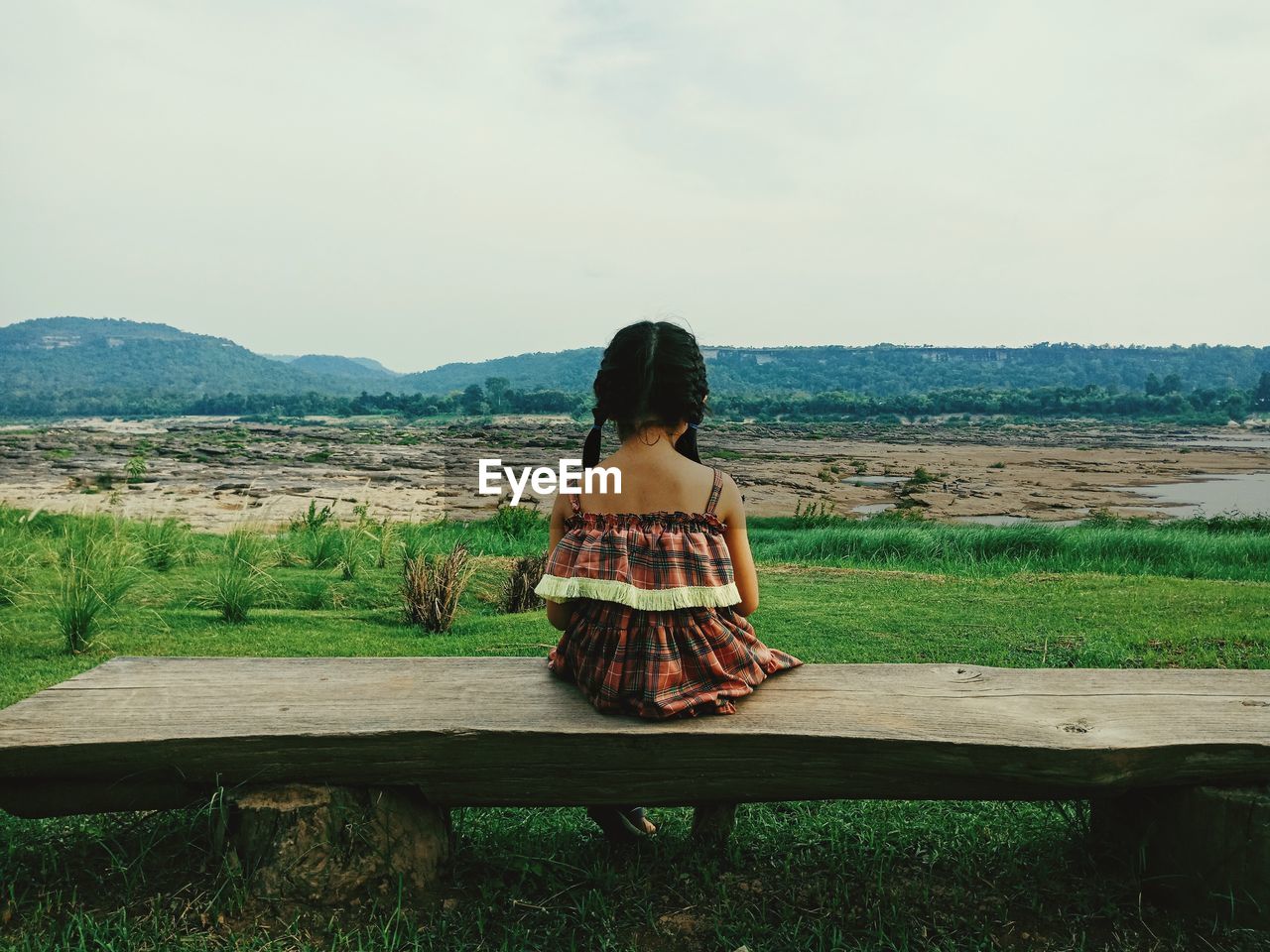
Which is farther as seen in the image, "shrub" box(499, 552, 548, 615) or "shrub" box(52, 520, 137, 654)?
"shrub" box(499, 552, 548, 615)

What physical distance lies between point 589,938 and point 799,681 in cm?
93

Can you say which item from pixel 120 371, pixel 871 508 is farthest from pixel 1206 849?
pixel 120 371

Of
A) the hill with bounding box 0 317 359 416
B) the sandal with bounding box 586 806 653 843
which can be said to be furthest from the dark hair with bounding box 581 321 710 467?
the hill with bounding box 0 317 359 416

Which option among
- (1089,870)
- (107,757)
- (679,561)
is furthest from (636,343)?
(1089,870)

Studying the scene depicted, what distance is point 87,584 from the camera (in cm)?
601

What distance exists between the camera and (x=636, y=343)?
2570 mm

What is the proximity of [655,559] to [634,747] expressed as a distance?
500 millimetres

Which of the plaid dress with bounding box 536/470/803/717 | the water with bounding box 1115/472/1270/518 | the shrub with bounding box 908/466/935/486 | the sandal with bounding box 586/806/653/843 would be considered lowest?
the water with bounding box 1115/472/1270/518

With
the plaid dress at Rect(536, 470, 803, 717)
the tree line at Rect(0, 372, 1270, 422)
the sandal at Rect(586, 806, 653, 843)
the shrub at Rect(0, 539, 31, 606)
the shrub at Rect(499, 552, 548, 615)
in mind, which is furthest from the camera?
the tree line at Rect(0, 372, 1270, 422)

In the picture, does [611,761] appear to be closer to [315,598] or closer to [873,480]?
[315,598]

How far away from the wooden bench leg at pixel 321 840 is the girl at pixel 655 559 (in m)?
Result: 0.66

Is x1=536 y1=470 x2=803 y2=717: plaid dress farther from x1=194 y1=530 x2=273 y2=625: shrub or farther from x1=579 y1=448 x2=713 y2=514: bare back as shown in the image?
x1=194 y1=530 x2=273 y2=625: shrub

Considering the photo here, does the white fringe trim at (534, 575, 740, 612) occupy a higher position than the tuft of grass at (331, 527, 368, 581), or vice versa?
the white fringe trim at (534, 575, 740, 612)

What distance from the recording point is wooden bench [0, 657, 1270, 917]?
7.96 ft
